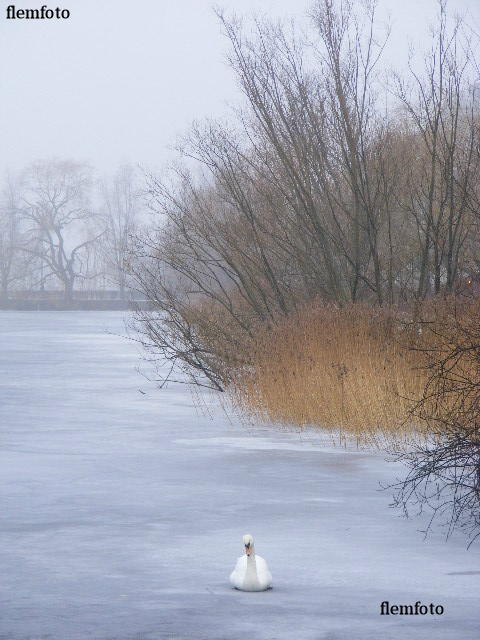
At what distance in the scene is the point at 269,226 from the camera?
18.7m

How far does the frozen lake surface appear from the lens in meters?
6.35

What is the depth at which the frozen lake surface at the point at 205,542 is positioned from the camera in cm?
635

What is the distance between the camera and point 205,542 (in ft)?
27.6

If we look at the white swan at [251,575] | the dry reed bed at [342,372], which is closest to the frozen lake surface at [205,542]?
the white swan at [251,575]

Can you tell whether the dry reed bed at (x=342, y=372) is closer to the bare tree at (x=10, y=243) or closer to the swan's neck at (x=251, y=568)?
the swan's neck at (x=251, y=568)

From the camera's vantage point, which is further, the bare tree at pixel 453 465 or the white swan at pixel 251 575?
the bare tree at pixel 453 465

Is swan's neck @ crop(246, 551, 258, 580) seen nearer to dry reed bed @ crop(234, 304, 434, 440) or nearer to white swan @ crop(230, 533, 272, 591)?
white swan @ crop(230, 533, 272, 591)

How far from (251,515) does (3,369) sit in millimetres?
18536

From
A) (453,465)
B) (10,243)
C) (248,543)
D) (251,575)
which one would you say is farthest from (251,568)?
(10,243)

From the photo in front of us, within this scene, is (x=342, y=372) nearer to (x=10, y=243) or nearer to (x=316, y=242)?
(x=316, y=242)

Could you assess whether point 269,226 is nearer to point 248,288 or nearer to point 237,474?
point 248,288

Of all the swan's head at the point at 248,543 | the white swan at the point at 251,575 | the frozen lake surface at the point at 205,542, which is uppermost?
the swan's head at the point at 248,543

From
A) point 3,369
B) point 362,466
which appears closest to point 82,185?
point 3,369

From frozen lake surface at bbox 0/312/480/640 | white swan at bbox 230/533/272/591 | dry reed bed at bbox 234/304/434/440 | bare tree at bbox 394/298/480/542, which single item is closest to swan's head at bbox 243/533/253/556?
white swan at bbox 230/533/272/591
